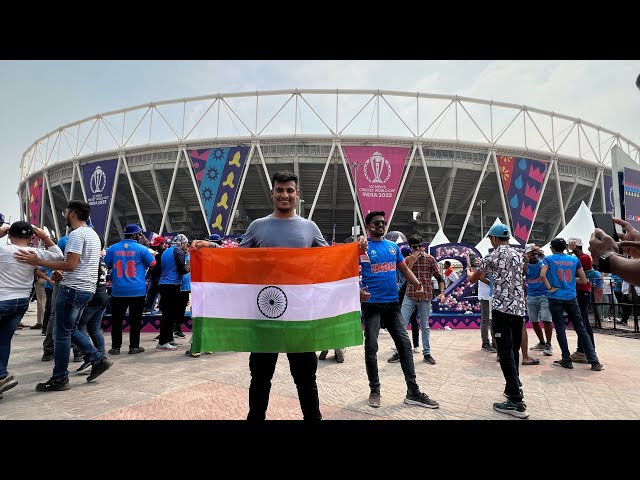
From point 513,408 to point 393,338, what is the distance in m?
1.35

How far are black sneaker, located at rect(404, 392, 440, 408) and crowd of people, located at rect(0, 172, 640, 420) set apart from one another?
0.03 ft

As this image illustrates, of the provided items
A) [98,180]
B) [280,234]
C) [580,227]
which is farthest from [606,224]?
[98,180]

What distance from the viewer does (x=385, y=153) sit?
87.0 feet

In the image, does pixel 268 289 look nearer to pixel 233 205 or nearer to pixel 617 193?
pixel 617 193

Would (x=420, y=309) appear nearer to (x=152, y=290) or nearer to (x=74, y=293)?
(x=74, y=293)

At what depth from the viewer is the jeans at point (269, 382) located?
2.41 meters

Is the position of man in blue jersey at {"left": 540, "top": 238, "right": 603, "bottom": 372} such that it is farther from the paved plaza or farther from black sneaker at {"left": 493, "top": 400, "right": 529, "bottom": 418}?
black sneaker at {"left": 493, "top": 400, "right": 529, "bottom": 418}

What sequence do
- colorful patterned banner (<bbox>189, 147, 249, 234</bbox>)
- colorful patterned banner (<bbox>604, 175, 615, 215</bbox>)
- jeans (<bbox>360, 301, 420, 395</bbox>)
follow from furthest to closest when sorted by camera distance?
1. colorful patterned banner (<bbox>604, 175, 615, 215</bbox>)
2. colorful patterned banner (<bbox>189, 147, 249, 234</bbox>)
3. jeans (<bbox>360, 301, 420, 395</bbox>)

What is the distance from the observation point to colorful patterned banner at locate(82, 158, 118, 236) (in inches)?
1168

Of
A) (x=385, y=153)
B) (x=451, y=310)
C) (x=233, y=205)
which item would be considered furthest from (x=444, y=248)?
(x=233, y=205)

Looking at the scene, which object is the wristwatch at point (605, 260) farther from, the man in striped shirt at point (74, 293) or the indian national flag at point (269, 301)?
the man in striped shirt at point (74, 293)

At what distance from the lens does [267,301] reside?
2625 mm

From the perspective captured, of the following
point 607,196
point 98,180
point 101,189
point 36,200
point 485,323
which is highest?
point 98,180

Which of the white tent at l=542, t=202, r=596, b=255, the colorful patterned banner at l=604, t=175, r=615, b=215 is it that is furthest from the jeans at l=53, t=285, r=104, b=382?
the colorful patterned banner at l=604, t=175, r=615, b=215
